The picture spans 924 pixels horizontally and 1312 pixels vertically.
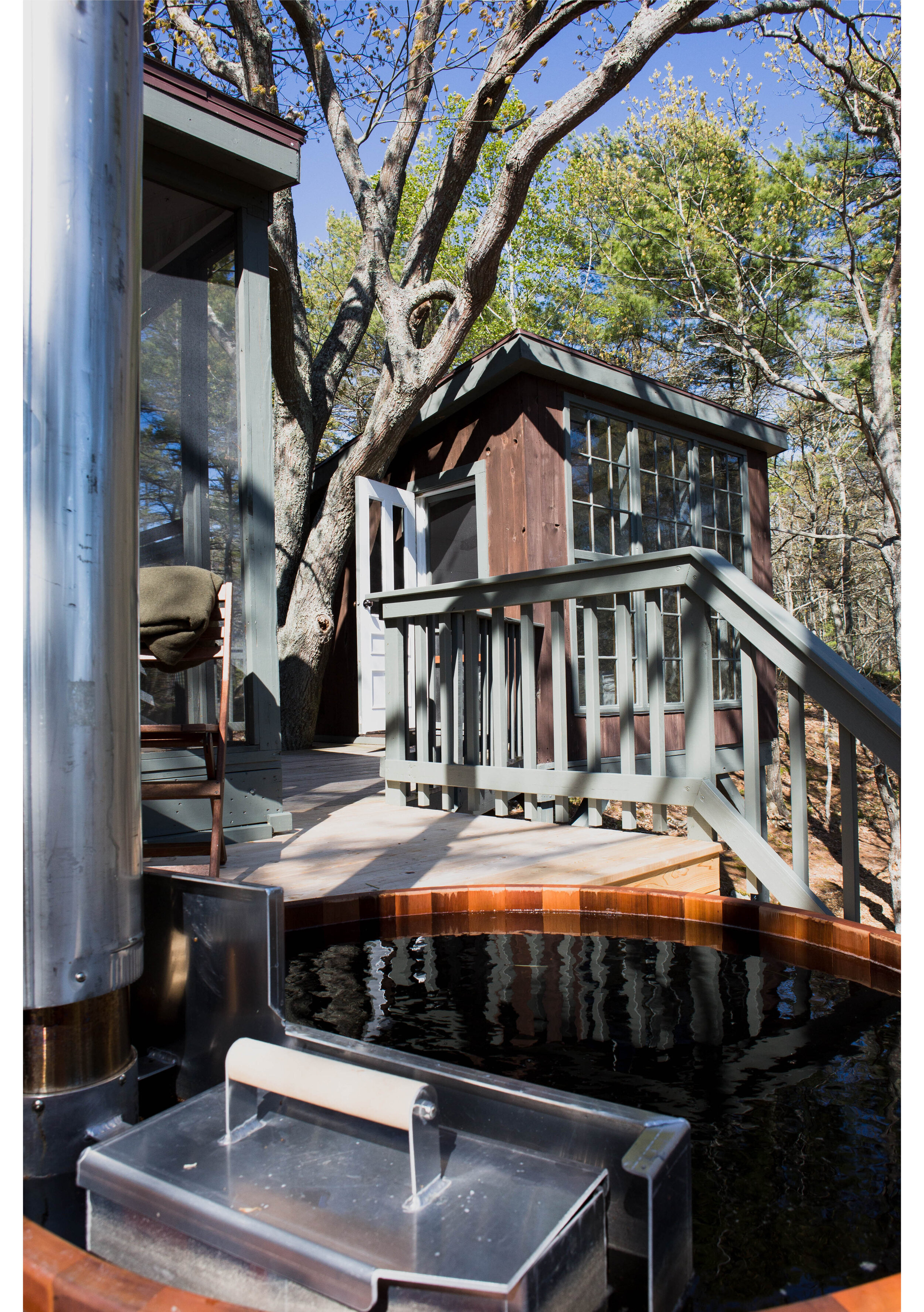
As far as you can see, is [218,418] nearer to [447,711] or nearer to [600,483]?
[447,711]

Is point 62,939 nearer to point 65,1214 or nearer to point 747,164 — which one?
point 65,1214

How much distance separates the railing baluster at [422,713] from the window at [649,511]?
163cm

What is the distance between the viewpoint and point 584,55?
26.1ft

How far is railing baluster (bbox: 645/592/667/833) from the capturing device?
2.72 m

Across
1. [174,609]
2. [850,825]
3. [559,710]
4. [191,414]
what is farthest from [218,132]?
[850,825]

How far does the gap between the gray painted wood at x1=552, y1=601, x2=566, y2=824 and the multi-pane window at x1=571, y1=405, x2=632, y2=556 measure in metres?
2.62

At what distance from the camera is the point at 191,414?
334 centimetres

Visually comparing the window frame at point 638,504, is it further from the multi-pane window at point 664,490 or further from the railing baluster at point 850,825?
the railing baluster at point 850,825

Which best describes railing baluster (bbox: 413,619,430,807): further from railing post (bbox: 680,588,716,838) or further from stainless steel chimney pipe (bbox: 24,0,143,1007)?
stainless steel chimney pipe (bbox: 24,0,143,1007)

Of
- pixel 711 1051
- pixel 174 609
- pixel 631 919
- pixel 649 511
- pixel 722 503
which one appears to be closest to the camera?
pixel 711 1051

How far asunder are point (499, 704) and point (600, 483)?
307 centimetres

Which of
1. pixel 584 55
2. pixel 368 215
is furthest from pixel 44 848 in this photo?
pixel 584 55

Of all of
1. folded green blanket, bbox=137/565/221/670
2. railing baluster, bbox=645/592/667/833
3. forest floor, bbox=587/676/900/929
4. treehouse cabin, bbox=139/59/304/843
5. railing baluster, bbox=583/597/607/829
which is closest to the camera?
folded green blanket, bbox=137/565/221/670

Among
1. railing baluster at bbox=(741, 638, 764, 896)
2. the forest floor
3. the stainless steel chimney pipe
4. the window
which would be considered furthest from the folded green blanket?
the forest floor
